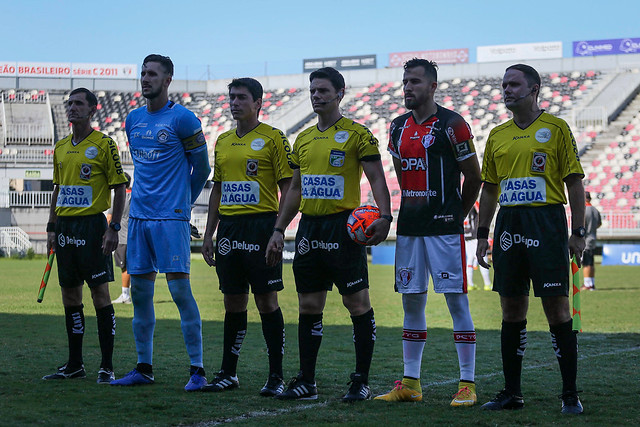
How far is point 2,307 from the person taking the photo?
1389cm

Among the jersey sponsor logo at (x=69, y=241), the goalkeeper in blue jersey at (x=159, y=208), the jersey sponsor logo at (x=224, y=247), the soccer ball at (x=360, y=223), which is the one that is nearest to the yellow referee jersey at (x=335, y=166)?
the soccer ball at (x=360, y=223)

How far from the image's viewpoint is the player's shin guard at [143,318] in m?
6.71

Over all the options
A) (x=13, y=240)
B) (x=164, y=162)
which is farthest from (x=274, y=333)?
(x=13, y=240)

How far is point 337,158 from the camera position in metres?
6.18

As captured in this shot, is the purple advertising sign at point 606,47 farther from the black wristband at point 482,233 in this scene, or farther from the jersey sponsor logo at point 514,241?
the jersey sponsor logo at point 514,241

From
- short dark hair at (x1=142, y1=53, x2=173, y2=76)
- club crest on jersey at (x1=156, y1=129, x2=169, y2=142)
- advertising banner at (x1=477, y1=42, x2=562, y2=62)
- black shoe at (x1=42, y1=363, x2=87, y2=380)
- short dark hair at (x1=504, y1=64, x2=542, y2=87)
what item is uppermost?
advertising banner at (x1=477, y1=42, x2=562, y2=62)

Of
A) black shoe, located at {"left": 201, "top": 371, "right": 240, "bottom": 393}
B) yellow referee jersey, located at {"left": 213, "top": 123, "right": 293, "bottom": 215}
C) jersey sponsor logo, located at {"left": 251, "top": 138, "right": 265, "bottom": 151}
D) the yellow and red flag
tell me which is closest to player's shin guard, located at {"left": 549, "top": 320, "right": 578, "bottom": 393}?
the yellow and red flag

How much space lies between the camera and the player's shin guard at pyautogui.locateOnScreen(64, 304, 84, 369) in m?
7.02

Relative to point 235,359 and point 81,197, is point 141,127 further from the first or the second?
point 235,359

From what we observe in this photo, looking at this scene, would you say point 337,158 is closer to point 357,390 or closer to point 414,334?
point 414,334

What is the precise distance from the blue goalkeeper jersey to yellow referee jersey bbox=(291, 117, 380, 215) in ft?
3.52

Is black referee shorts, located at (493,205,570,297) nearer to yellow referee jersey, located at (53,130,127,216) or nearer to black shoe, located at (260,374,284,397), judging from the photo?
black shoe, located at (260,374,284,397)

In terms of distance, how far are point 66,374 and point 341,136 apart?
9.91 ft

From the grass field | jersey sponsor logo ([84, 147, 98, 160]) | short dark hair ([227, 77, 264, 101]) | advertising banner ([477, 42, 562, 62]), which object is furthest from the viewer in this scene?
advertising banner ([477, 42, 562, 62])
